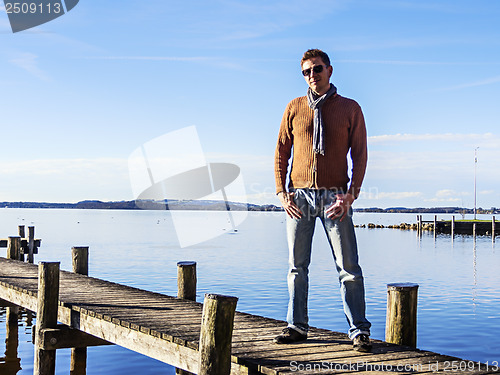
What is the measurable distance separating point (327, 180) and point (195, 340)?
2.36 metres

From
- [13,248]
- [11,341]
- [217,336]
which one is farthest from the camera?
[13,248]

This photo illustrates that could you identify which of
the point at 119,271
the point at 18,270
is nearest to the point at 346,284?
the point at 18,270

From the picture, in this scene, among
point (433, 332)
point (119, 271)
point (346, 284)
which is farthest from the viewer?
point (119, 271)

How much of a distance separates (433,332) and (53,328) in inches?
530

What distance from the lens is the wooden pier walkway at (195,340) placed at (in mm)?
5500

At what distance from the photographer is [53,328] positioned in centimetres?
960

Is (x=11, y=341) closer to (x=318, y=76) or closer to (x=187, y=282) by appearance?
(x=187, y=282)

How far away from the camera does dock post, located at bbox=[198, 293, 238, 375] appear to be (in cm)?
575

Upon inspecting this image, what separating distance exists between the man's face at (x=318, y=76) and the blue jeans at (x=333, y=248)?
1021 millimetres

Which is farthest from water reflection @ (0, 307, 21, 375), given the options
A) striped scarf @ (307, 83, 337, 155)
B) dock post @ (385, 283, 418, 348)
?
striped scarf @ (307, 83, 337, 155)

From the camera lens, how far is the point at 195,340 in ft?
21.8

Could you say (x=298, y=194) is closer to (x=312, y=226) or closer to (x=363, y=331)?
(x=312, y=226)

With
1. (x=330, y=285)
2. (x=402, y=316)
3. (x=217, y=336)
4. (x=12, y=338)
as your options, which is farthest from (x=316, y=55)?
(x=330, y=285)

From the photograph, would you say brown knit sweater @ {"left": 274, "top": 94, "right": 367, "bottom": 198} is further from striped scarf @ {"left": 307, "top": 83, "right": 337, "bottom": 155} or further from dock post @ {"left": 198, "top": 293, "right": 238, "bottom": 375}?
dock post @ {"left": 198, "top": 293, "right": 238, "bottom": 375}
